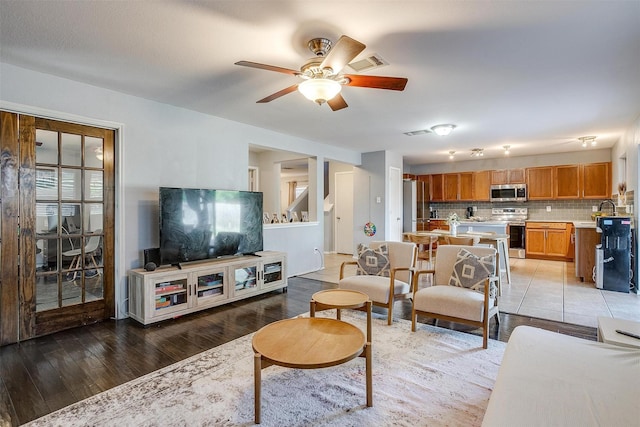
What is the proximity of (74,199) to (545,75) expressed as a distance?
15.6 feet

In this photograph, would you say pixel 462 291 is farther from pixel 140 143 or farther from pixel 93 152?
pixel 93 152

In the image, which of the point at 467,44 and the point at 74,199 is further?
the point at 74,199

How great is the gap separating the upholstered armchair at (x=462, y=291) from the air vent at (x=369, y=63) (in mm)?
1999

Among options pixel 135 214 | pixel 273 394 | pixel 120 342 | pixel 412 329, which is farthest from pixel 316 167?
pixel 273 394

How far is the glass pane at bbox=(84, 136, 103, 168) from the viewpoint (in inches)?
134

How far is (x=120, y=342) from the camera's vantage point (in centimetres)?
297

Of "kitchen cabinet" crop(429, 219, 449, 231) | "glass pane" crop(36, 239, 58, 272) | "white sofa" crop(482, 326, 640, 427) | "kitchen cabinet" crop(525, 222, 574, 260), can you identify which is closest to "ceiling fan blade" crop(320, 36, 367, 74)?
"white sofa" crop(482, 326, 640, 427)

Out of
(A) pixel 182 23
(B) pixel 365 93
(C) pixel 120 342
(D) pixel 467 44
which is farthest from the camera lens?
(B) pixel 365 93

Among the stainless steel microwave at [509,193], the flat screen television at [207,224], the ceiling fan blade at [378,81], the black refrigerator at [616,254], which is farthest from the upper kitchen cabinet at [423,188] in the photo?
the ceiling fan blade at [378,81]

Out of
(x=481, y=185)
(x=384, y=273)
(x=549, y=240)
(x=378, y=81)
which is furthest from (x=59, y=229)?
(x=549, y=240)

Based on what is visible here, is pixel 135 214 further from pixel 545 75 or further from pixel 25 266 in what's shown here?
pixel 545 75

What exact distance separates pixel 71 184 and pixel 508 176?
8.62 meters

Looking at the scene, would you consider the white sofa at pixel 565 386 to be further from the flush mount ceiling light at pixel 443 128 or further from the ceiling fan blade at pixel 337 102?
the flush mount ceiling light at pixel 443 128

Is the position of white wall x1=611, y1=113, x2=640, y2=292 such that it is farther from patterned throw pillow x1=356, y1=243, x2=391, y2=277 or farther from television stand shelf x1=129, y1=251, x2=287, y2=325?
television stand shelf x1=129, y1=251, x2=287, y2=325
